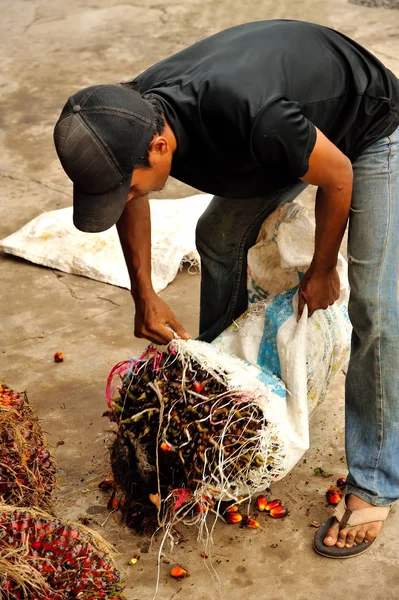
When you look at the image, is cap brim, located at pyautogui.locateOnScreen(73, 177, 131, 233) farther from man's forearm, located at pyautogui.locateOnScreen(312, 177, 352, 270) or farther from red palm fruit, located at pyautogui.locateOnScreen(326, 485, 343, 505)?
red palm fruit, located at pyautogui.locateOnScreen(326, 485, 343, 505)

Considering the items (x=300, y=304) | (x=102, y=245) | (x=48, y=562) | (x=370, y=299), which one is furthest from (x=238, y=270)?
(x=102, y=245)

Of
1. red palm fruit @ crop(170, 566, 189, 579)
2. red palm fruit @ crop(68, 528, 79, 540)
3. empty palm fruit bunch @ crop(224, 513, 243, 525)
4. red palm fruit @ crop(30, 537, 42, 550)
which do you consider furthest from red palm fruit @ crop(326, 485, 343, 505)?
red palm fruit @ crop(30, 537, 42, 550)

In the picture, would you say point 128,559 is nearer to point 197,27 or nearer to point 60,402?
point 60,402

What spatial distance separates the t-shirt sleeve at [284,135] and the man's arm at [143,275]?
678 mm

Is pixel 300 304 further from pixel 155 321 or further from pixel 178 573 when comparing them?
pixel 178 573

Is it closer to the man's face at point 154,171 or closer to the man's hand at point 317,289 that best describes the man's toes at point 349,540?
the man's hand at point 317,289

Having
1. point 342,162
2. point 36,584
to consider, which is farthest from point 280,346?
point 36,584

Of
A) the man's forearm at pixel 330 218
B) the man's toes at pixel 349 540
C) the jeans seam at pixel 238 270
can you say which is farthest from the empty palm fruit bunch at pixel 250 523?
the man's forearm at pixel 330 218

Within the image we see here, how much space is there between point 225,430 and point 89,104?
42.8 inches

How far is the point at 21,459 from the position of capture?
97.9 inches

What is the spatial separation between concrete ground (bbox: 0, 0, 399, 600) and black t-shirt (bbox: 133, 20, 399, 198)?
122 cm

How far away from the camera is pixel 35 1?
9.48 m

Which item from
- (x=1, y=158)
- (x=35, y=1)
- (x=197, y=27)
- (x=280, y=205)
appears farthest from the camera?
(x=35, y=1)

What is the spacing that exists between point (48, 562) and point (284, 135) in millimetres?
1283
